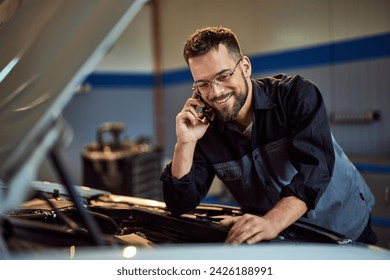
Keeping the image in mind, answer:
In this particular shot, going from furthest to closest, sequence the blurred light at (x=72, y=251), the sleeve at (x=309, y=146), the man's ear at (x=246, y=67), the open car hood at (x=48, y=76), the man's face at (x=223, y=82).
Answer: the man's ear at (x=246, y=67), the man's face at (x=223, y=82), the sleeve at (x=309, y=146), the blurred light at (x=72, y=251), the open car hood at (x=48, y=76)

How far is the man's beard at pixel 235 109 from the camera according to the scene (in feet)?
4.28

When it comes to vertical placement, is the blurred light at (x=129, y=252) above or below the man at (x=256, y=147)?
below

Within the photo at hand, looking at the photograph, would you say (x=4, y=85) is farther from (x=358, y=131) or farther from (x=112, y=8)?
(x=358, y=131)

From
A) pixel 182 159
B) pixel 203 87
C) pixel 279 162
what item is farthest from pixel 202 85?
pixel 279 162

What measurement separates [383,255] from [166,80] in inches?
132

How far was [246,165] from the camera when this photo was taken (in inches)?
53.7

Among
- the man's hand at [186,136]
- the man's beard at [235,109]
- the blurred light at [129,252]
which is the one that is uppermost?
the man's beard at [235,109]

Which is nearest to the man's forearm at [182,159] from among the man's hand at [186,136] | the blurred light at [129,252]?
the man's hand at [186,136]

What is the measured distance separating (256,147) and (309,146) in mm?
200

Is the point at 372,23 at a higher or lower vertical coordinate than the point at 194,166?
higher

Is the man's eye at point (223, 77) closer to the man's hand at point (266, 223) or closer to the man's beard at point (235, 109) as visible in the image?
the man's beard at point (235, 109)

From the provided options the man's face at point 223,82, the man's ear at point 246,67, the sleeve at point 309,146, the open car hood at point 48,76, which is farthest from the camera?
the man's ear at point 246,67

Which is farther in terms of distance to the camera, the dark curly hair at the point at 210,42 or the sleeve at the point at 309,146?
the dark curly hair at the point at 210,42

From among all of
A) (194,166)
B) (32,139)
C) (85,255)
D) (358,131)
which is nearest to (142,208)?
(194,166)
